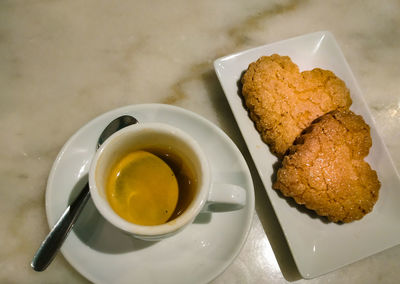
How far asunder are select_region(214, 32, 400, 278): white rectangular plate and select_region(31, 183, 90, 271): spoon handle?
0.47 meters

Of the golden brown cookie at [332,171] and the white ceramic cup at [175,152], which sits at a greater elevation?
the white ceramic cup at [175,152]

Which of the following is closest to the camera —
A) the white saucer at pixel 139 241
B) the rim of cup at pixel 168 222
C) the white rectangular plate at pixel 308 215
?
the rim of cup at pixel 168 222

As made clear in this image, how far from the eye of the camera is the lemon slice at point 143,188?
0.84 metres

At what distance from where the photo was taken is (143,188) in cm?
87

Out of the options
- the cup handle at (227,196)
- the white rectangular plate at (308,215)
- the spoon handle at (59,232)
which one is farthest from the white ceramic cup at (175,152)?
the white rectangular plate at (308,215)

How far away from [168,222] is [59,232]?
26 cm

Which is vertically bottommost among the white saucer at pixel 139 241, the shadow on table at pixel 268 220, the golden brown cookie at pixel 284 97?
the shadow on table at pixel 268 220

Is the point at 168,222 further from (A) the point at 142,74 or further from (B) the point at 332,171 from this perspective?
(A) the point at 142,74

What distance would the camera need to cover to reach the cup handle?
2.48 feet

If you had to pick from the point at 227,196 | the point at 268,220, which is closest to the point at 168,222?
the point at 227,196

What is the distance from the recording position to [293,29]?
1.32 m

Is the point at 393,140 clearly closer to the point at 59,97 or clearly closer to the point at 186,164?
the point at 186,164

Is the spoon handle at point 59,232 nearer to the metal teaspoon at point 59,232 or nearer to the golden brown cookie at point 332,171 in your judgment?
the metal teaspoon at point 59,232

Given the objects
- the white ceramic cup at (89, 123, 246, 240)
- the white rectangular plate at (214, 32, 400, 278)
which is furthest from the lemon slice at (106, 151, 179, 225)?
the white rectangular plate at (214, 32, 400, 278)
